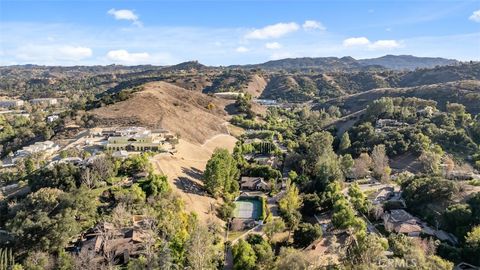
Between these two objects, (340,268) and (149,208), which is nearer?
(340,268)

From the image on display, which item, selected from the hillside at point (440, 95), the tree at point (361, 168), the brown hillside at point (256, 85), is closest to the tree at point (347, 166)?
the tree at point (361, 168)

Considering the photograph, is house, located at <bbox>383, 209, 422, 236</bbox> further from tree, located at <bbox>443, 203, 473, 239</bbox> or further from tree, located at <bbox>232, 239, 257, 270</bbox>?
tree, located at <bbox>232, 239, 257, 270</bbox>

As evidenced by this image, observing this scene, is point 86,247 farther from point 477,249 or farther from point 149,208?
point 477,249

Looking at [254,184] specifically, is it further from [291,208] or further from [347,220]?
[347,220]

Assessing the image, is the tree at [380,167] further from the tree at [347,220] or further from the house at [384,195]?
the tree at [347,220]

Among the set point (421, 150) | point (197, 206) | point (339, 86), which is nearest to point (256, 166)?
point (197, 206)

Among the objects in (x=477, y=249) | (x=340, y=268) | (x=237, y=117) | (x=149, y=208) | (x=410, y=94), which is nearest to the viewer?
(x=340, y=268)

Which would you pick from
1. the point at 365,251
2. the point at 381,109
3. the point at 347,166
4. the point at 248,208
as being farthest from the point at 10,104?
the point at 365,251
